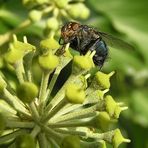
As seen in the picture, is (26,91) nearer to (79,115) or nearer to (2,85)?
(2,85)

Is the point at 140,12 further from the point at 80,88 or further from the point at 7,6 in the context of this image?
the point at 80,88

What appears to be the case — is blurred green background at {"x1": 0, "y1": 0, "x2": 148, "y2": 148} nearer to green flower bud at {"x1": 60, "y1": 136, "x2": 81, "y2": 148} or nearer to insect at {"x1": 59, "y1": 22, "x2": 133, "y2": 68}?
insect at {"x1": 59, "y1": 22, "x2": 133, "y2": 68}

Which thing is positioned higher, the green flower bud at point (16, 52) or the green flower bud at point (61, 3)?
the green flower bud at point (16, 52)

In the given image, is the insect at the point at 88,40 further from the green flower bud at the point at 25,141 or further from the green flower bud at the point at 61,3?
the green flower bud at the point at 25,141

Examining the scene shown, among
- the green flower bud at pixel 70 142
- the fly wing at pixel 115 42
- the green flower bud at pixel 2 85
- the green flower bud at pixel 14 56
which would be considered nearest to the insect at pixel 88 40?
the fly wing at pixel 115 42

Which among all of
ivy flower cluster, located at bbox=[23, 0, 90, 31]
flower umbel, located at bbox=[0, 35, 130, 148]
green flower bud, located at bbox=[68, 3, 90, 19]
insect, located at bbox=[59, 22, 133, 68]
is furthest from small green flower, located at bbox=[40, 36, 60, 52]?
green flower bud, located at bbox=[68, 3, 90, 19]

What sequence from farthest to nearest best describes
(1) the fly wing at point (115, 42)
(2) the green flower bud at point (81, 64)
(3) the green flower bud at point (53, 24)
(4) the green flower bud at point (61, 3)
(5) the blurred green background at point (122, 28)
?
(5) the blurred green background at point (122, 28)
(4) the green flower bud at point (61, 3)
(3) the green flower bud at point (53, 24)
(1) the fly wing at point (115, 42)
(2) the green flower bud at point (81, 64)

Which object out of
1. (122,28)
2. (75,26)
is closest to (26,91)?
(75,26)

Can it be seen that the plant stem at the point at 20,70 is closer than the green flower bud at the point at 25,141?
No

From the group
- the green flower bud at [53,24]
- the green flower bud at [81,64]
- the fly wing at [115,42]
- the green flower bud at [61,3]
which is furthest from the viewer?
the green flower bud at [61,3]
